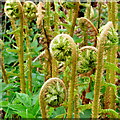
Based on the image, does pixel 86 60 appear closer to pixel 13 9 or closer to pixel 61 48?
pixel 61 48

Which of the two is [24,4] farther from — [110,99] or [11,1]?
[110,99]

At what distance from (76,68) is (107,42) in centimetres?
17

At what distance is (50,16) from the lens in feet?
5.34

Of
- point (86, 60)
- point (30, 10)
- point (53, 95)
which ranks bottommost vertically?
point (53, 95)

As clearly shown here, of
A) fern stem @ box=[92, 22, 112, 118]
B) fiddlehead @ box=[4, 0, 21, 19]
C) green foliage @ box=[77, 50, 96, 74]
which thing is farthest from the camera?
fiddlehead @ box=[4, 0, 21, 19]

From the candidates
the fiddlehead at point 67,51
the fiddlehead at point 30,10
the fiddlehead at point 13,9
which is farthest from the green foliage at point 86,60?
the fiddlehead at point 30,10

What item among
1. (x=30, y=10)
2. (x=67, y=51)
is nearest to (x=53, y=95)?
(x=67, y=51)

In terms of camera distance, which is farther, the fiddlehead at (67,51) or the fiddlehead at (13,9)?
the fiddlehead at (13,9)

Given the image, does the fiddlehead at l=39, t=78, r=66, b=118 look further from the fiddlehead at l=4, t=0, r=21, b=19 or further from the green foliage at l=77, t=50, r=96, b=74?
the fiddlehead at l=4, t=0, r=21, b=19

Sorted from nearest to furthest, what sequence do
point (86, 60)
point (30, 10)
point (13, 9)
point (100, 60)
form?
point (100, 60) < point (86, 60) < point (13, 9) < point (30, 10)

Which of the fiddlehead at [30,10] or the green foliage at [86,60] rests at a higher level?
the fiddlehead at [30,10]

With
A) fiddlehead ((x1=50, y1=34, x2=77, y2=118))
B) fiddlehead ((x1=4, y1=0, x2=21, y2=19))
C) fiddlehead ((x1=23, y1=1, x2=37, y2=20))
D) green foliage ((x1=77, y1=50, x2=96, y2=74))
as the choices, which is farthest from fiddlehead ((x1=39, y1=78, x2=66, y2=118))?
fiddlehead ((x1=23, y1=1, x2=37, y2=20))

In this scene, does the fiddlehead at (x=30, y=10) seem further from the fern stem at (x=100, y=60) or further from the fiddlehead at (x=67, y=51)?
the fern stem at (x=100, y=60)

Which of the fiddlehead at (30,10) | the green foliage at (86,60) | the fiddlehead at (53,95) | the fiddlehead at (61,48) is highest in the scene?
the fiddlehead at (30,10)
